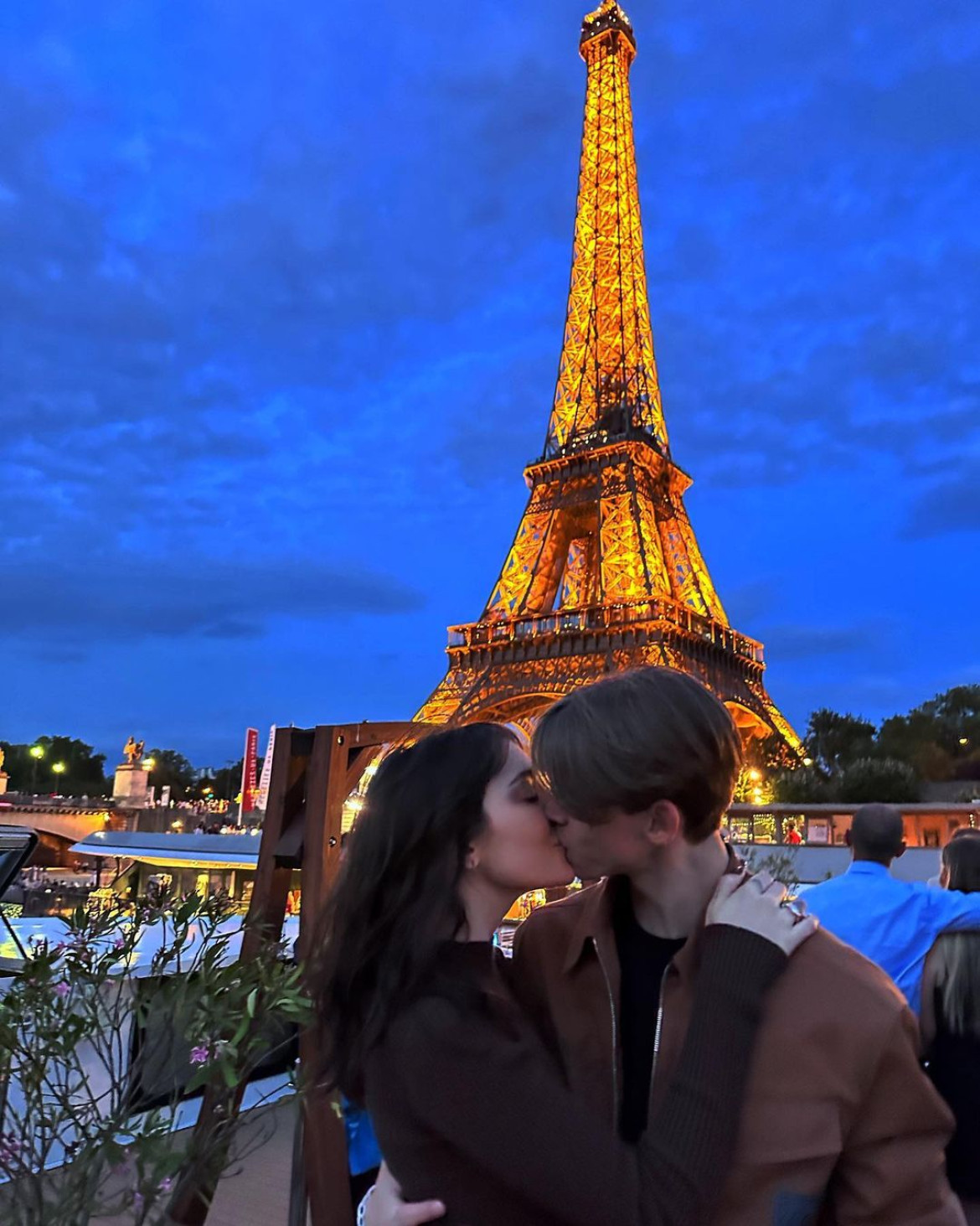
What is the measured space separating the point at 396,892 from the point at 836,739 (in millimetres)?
40288

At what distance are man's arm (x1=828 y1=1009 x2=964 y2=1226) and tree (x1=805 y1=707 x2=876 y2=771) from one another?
122 ft

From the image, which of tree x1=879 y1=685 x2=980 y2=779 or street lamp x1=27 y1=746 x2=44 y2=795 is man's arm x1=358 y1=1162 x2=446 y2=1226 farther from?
street lamp x1=27 y1=746 x2=44 y2=795

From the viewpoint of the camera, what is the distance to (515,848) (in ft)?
5.24

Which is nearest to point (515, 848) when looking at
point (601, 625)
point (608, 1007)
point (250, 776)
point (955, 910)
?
point (608, 1007)

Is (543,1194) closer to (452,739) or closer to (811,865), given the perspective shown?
(452,739)

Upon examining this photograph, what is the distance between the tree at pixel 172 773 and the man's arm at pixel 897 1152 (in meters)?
68.2

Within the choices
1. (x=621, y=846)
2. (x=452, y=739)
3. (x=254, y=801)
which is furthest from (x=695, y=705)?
(x=254, y=801)

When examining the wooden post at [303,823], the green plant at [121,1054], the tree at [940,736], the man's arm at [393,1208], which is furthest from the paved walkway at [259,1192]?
the tree at [940,736]

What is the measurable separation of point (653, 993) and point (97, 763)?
7375cm

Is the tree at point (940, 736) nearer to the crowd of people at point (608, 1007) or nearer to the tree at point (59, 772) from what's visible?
the crowd of people at point (608, 1007)

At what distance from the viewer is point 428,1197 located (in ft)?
4.33

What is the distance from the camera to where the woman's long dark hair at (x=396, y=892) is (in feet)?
4.75

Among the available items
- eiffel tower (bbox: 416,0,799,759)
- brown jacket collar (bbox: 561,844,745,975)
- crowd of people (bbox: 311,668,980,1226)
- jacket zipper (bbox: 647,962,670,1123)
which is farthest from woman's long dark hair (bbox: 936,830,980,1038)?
eiffel tower (bbox: 416,0,799,759)

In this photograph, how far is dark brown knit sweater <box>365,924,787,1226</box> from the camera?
118cm
